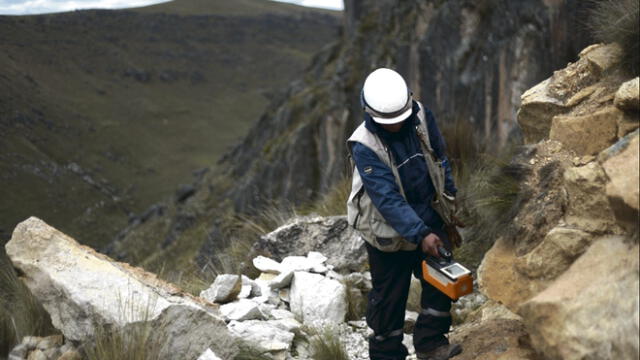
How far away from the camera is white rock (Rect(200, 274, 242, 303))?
5.70m

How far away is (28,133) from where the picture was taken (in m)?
51.9

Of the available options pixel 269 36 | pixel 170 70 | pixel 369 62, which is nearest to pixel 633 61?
pixel 369 62

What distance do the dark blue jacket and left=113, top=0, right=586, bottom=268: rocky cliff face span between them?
477 centimetres

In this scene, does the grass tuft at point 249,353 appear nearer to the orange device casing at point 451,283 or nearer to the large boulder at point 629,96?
the orange device casing at point 451,283

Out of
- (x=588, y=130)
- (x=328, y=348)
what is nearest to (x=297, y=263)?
(x=328, y=348)

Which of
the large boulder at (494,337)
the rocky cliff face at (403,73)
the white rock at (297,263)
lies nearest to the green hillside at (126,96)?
the rocky cliff face at (403,73)

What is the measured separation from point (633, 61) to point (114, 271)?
3.86m

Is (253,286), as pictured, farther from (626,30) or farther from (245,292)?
(626,30)

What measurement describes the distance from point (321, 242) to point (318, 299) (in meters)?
1.18

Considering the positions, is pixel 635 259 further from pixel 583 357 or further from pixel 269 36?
pixel 269 36

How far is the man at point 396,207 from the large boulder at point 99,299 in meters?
1.17

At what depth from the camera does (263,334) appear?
5.03 meters

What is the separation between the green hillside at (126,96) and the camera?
4734 centimetres

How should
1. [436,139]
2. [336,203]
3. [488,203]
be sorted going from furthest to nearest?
[336,203], [488,203], [436,139]
